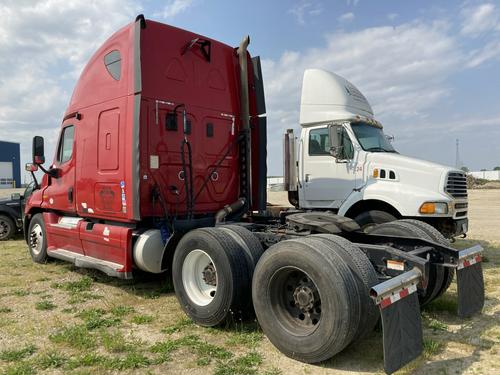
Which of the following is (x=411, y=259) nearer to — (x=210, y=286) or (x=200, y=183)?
(x=210, y=286)

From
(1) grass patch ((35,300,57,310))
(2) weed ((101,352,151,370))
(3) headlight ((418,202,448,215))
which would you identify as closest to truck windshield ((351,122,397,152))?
(3) headlight ((418,202,448,215))

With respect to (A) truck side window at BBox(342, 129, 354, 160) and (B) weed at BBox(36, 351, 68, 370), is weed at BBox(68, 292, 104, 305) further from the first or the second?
(A) truck side window at BBox(342, 129, 354, 160)

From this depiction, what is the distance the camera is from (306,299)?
12.7 ft

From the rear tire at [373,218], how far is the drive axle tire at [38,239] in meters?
5.57

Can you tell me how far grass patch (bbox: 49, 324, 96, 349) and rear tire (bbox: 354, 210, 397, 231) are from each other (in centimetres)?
439

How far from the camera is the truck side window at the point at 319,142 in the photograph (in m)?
7.85

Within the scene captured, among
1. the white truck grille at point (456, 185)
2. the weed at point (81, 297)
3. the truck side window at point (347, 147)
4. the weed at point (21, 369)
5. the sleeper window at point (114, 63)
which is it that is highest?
the sleeper window at point (114, 63)

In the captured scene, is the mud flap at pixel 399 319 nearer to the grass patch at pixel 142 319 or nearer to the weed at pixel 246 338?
the weed at pixel 246 338

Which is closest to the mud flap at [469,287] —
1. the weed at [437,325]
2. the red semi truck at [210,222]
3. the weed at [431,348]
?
the red semi truck at [210,222]

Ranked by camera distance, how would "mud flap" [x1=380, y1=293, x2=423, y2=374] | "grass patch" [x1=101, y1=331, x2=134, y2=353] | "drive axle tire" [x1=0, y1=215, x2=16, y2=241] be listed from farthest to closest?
1. "drive axle tire" [x1=0, y1=215, x2=16, y2=241]
2. "grass patch" [x1=101, y1=331, x2=134, y2=353]
3. "mud flap" [x1=380, y1=293, x2=423, y2=374]

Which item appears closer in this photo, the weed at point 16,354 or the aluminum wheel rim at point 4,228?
the weed at point 16,354

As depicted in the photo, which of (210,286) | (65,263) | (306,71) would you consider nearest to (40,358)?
(210,286)

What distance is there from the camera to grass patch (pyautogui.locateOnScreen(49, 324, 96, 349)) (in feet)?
13.8

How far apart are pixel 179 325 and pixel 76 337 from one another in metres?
1.05
